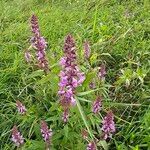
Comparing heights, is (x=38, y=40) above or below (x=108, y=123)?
above

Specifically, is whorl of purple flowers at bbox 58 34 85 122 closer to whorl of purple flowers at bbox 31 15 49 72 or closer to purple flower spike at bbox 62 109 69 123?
purple flower spike at bbox 62 109 69 123

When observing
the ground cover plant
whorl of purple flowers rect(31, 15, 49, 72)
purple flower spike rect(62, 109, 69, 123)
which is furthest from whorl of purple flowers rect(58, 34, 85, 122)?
whorl of purple flowers rect(31, 15, 49, 72)

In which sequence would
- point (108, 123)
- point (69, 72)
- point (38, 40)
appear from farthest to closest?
point (38, 40) → point (108, 123) → point (69, 72)

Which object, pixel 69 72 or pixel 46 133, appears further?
A: pixel 46 133

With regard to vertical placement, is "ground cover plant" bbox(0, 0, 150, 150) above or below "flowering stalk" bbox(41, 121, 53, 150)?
below

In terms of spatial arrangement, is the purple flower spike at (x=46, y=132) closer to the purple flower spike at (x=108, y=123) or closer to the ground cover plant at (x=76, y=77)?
the ground cover plant at (x=76, y=77)

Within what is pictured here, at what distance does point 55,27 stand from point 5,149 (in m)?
1.81

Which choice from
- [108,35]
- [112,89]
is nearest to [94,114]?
[112,89]

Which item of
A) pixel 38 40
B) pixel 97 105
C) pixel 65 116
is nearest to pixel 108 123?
pixel 97 105

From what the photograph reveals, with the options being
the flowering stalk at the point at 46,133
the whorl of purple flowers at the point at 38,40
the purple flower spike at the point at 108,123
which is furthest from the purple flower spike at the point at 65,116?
the whorl of purple flowers at the point at 38,40

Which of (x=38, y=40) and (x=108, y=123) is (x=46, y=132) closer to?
(x=108, y=123)

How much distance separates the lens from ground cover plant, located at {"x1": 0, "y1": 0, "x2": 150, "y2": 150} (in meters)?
2.55

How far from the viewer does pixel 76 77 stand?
2262 mm

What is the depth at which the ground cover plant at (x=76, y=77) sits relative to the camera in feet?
8.38
